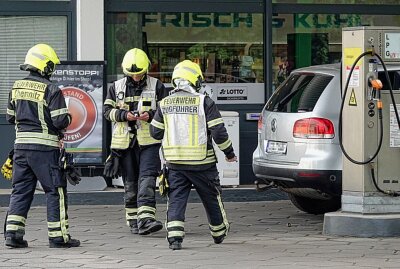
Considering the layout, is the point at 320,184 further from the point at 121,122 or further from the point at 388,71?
the point at 121,122

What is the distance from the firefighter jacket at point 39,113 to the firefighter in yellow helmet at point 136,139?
3.27 ft

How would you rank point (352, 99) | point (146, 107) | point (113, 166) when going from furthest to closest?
point (113, 166), point (146, 107), point (352, 99)

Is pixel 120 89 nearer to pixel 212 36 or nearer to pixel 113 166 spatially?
pixel 113 166

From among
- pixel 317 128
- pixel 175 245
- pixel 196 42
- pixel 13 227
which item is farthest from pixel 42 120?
pixel 196 42

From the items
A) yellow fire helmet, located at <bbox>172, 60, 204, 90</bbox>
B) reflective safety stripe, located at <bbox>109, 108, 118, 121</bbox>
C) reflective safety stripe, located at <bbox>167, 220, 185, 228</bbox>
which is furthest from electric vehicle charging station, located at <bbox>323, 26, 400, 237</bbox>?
reflective safety stripe, located at <bbox>109, 108, 118, 121</bbox>

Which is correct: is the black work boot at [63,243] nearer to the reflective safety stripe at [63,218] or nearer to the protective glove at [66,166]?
the reflective safety stripe at [63,218]

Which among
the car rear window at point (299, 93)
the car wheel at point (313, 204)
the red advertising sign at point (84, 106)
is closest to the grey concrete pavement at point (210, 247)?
the car wheel at point (313, 204)

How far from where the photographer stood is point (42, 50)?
10891 mm

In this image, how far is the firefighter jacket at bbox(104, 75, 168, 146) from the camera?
1164 cm

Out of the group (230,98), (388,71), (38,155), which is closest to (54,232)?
(38,155)

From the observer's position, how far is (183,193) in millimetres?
10812

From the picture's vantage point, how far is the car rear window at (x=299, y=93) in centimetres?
1178

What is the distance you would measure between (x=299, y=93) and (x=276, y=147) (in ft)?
2.13

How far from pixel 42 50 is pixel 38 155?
3.46 feet
